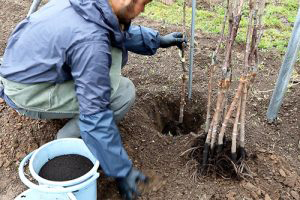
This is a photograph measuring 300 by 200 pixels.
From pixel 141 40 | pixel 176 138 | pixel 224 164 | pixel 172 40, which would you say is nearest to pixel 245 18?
pixel 172 40

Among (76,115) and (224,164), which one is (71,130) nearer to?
(76,115)

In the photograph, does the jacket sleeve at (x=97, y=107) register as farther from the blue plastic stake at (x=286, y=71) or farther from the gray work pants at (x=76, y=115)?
the blue plastic stake at (x=286, y=71)

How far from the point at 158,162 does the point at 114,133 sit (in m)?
0.74

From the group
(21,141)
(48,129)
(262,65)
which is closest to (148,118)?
(48,129)

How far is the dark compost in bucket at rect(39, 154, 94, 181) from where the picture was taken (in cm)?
220

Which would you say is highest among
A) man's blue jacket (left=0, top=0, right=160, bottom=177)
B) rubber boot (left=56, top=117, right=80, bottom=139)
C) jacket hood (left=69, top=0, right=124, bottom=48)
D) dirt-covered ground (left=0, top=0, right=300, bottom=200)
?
jacket hood (left=69, top=0, right=124, bottom=48)

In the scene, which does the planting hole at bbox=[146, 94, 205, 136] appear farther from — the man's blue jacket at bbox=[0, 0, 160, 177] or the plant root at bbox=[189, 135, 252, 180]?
the man's blue jacket at bbox=[0, 0, 160, 177]

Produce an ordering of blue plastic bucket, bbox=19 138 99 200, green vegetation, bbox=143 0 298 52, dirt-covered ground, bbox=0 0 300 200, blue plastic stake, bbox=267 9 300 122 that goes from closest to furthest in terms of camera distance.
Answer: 1. blue plastic bucket, bbox=19 138 99 200
2. dirt-covered ground, bbox=0 0 300 200
3. blue plastic stake, bbox=267 9 300 122
4. green vegetation, bbox=143 0 298 52

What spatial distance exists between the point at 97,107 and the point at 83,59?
274 mm

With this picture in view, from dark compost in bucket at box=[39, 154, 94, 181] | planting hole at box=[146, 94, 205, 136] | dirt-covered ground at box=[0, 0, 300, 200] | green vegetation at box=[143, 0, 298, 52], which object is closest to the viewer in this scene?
dark compost in bucket at box=[39, 154, 94, 181]

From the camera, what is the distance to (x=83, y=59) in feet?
6.53

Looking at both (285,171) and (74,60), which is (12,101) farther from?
(285,171)

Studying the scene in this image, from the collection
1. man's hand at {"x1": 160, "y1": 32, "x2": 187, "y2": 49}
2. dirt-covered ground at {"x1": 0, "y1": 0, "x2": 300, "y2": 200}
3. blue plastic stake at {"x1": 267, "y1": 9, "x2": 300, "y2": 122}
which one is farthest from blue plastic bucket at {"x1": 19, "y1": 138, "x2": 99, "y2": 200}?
blue plastic stake at {"x1": 267, "y1": 9, "x2": 300, "y2": 122}

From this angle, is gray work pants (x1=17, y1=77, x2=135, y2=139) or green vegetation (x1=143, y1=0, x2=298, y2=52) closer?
gray work pants (x1=17, y1=77, x2=135, y2=139)
